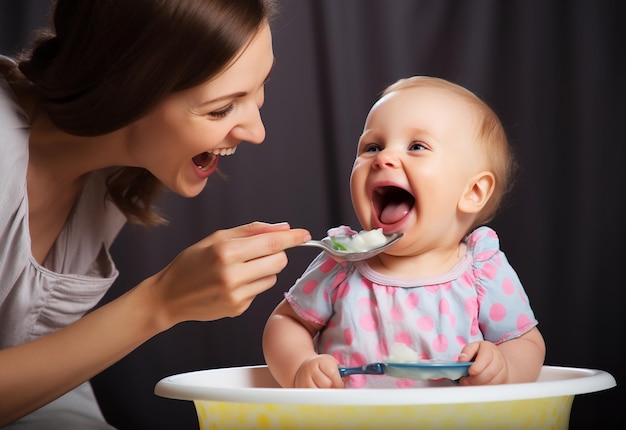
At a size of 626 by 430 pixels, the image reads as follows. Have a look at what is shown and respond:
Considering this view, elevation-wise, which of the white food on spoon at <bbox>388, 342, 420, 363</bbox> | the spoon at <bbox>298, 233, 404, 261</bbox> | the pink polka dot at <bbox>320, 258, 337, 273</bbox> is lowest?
the white food on spoon at <bbox>388, 342, 420, 363</bbox>

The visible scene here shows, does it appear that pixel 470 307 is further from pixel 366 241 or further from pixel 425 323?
pixel 366 241

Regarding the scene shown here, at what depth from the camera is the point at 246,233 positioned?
46.1 inches

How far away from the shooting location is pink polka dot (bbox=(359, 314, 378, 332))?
118 cm

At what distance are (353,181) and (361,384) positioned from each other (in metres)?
0.31

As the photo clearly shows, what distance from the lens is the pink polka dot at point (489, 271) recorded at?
1.20 meters

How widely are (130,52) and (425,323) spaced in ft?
1.96

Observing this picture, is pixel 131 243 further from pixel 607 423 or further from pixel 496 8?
pixel 607 423

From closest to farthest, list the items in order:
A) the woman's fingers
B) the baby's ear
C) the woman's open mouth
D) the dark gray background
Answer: the woman's fingers < the baby's ear < the woman's open mouth < the dark gray background

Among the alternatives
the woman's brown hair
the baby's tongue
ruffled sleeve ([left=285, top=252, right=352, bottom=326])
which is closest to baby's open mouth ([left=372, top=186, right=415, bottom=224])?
the baby's tongue

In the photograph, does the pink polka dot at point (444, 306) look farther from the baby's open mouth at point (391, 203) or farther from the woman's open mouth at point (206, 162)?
the woman's open mouth at point (206, 162)

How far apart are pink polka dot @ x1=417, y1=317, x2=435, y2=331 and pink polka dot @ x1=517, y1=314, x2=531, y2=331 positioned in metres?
0.13

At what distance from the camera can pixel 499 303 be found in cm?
118

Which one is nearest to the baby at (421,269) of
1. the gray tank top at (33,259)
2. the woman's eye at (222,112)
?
the woman's eye at (222,112)

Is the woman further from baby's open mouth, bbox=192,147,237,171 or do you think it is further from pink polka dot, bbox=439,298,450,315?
pink polka dot, bbox=439,298,450,315
